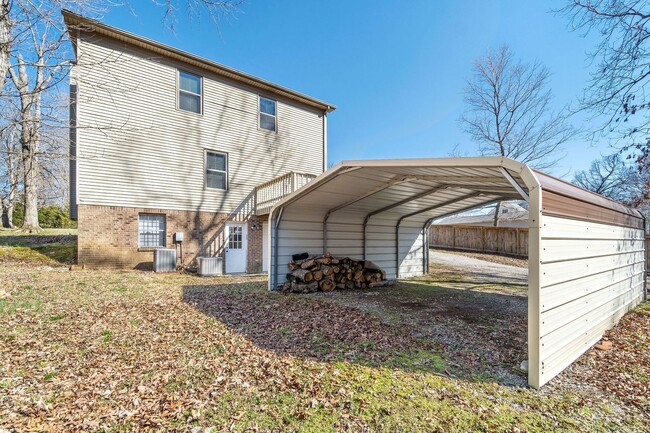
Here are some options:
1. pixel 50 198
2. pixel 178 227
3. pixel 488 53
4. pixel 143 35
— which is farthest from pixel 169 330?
pixel 50 198

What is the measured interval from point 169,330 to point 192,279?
17.8ft

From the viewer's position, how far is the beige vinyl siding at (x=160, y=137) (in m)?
9.99

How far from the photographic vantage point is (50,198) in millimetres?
21078

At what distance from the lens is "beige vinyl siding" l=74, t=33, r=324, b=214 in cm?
999

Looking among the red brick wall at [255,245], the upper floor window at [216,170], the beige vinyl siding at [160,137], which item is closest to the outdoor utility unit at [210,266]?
the red brick wall at [255,245]

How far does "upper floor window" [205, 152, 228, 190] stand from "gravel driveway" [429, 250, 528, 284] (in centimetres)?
1045

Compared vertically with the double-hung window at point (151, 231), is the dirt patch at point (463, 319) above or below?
below

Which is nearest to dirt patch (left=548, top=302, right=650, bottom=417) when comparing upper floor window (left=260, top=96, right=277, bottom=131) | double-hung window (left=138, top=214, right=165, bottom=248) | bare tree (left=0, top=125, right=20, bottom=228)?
double-hung window (left=138, top=214, right=165, bottom=248)

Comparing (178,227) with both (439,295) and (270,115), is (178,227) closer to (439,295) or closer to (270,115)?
(270,115)

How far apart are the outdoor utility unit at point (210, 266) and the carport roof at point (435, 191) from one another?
4.45m

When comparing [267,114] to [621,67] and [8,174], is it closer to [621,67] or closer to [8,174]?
[621,67]

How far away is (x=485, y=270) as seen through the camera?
45.4ft

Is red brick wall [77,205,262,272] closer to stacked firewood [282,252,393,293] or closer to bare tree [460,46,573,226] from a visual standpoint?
stacked firewood [282,252,393,293]

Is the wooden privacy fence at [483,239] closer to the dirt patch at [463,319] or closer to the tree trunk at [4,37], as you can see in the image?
the dirt patch at [463,319]
